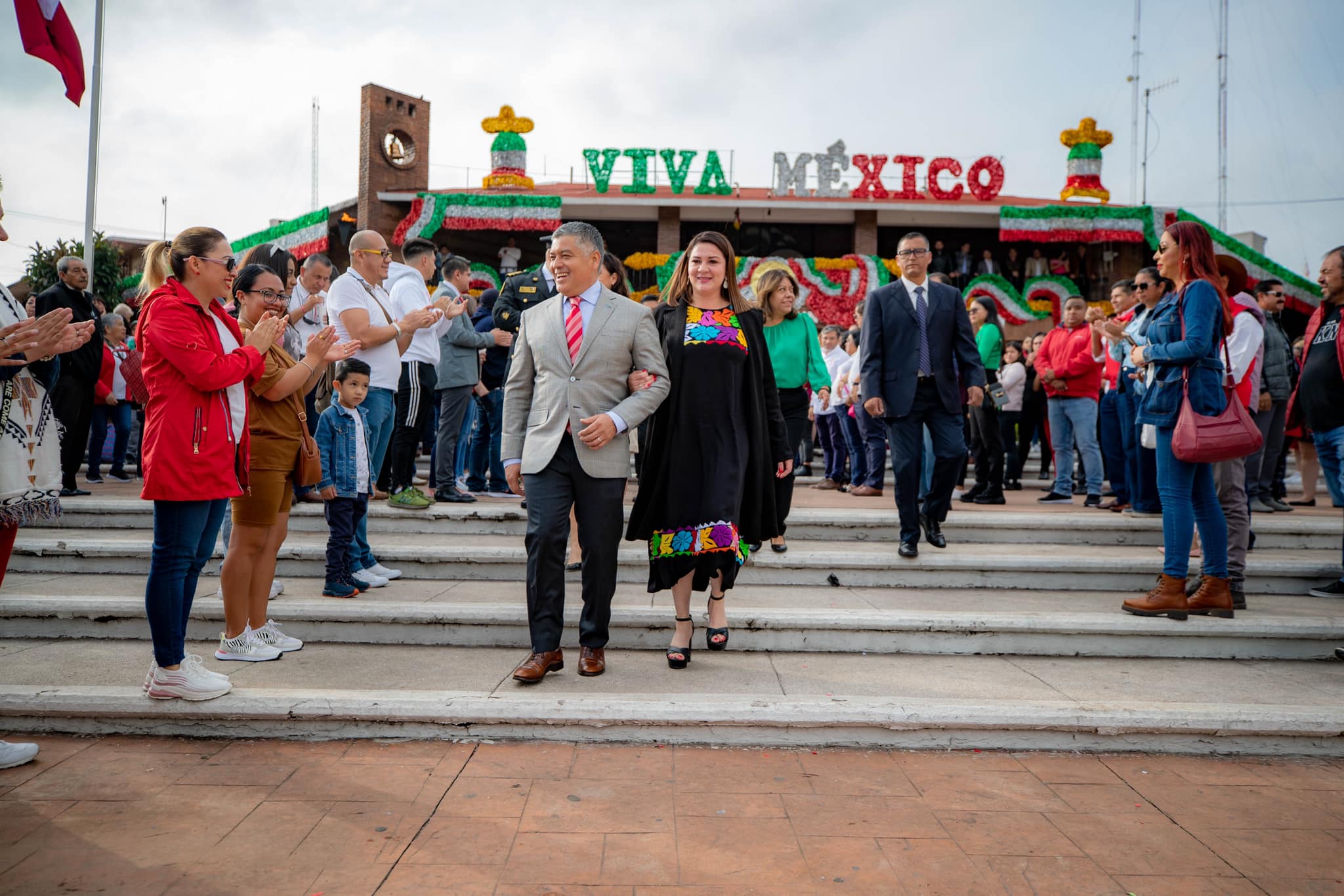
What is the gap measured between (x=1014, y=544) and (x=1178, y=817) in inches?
136

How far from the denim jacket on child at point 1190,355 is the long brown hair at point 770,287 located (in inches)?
85.9

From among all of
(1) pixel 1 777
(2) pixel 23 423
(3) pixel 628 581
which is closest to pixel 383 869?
(1) pixel 1 777

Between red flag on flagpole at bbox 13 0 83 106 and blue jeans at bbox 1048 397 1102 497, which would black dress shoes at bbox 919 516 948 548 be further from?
red flag on flagpole at bbox 13 0 83 106

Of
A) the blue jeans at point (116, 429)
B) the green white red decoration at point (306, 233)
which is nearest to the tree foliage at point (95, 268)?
the green white red decoration at point (306, 233)

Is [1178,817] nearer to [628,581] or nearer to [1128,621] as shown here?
[1128,621]

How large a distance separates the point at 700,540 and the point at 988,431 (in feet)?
15.8

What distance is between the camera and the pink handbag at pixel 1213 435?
172 inches

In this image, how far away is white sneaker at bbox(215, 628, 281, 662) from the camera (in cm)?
398

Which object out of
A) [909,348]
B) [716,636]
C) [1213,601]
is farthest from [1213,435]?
[716,636]

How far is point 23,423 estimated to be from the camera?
3178 millimetres

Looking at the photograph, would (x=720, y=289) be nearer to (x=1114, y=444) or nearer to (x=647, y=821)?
(x=647, y=821)

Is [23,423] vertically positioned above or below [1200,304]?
below

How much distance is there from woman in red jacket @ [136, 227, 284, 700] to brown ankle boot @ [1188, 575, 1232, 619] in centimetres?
473

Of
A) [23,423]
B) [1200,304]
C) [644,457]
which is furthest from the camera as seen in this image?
[1200,304]
